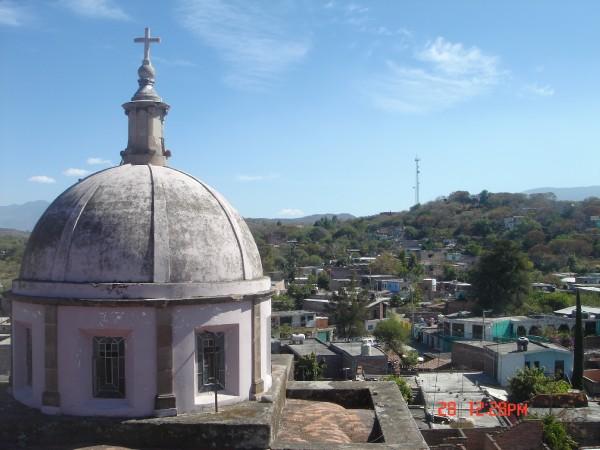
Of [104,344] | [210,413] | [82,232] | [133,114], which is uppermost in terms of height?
[133,114]

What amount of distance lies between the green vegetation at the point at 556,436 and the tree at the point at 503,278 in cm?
3734

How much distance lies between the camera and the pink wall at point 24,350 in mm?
12219

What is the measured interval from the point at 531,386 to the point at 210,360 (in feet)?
78.8

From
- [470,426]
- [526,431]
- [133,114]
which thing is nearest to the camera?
[133,114]

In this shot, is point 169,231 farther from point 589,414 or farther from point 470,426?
point 589,414

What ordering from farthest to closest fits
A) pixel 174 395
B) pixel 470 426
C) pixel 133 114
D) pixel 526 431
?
pixel 470 426, pixel 526 431, pixel 133 114, pixel 174 395

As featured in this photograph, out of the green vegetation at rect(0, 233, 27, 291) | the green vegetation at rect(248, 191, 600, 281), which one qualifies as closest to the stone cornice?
the green vegetation at rect(248, 191, 600, 281)

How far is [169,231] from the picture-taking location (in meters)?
12.4

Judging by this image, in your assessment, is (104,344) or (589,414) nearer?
(104,344)

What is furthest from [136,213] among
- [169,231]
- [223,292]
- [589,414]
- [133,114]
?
[589,414]

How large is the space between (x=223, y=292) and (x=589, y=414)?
898 inches

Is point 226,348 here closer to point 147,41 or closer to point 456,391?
point 147,41

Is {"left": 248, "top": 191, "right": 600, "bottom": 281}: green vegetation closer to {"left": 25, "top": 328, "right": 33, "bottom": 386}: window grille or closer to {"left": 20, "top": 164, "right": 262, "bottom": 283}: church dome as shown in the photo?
{"left": 20, "top": 164, "right": 262, "bottom": 283}: church dome

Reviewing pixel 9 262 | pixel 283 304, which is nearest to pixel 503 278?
pixel 283 304
